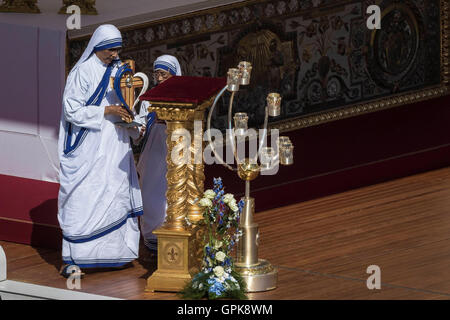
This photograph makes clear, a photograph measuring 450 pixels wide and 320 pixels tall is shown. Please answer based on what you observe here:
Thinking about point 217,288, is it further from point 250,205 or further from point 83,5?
point 83,5

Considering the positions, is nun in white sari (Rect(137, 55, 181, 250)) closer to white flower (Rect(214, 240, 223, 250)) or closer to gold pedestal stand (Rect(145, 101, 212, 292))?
gold pedestal stand (Rect(145, 101, 212, 292))

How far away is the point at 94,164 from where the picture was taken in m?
11.4

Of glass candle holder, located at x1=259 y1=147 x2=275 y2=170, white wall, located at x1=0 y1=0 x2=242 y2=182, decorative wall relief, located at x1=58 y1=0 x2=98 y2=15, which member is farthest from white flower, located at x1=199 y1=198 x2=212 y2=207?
decorative wall relief, located at x1=58 y1=0 x2=98 y2=15

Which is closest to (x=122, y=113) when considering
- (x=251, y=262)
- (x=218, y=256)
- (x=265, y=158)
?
(x=265, y=158)

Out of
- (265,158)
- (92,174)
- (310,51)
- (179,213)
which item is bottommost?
(179,213)

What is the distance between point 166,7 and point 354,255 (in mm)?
2882

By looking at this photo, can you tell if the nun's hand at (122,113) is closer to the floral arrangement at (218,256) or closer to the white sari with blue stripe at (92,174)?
the white sari with blue stripe at (92,174)

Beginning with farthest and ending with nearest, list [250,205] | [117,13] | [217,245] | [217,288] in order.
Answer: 1. [117,13]
2. [250,205]
3. [217,245]
4. [217,288]

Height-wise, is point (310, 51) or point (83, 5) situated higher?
point (83, 5)

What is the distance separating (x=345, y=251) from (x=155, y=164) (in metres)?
1.72

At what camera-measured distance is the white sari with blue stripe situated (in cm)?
1130

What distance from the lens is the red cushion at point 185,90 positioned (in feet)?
35.4

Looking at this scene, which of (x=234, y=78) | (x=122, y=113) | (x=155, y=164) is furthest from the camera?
(x=155, y=164)
